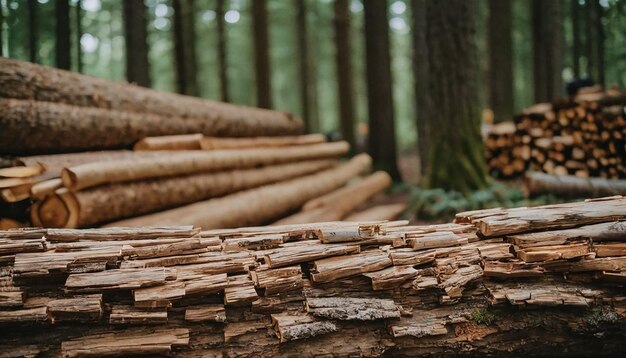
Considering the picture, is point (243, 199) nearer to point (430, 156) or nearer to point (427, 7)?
point (430, 156)

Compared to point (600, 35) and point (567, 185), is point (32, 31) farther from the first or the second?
point (600, 35)

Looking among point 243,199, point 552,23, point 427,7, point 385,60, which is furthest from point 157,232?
point 552,23

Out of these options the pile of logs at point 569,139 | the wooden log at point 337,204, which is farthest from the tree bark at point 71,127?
the pile of logs at point 569,139

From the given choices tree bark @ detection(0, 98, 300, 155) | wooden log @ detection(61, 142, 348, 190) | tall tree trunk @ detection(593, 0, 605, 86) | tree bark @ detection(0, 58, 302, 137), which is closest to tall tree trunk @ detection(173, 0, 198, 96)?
tree bark @ detection(0, 58, 302, 137)

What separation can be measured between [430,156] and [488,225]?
3.73 metres

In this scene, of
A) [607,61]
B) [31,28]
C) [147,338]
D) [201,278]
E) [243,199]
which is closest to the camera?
[147,338]

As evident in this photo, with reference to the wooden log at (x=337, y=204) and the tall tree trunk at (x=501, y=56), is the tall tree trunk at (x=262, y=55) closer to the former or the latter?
the wooden log at (x=337, y=204)

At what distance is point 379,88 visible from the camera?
31.7ft

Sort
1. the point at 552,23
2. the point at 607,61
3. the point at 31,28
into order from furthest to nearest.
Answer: the point at 607,61 → the point at 552,23 → the point at 31,28

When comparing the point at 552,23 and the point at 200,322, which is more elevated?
the point at 552,23

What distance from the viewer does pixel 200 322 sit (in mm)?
2143

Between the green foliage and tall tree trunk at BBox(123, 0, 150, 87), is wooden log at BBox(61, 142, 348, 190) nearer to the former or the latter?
the green foliage

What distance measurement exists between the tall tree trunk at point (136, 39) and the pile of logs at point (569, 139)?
276 inches

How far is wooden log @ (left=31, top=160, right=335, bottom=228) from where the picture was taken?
3285mm
